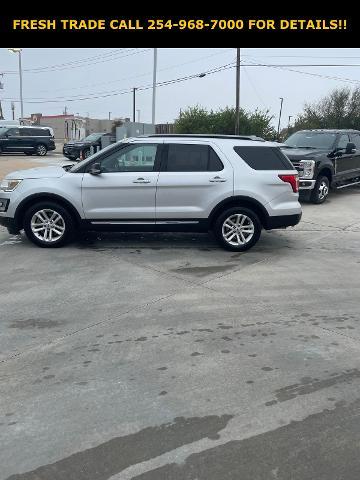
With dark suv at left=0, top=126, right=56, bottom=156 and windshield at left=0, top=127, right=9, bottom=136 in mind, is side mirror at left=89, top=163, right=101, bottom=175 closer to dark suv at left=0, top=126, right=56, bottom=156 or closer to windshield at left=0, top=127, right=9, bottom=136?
dark suv at left=0, top=126, right=56, bottom=156

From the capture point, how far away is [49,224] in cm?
744

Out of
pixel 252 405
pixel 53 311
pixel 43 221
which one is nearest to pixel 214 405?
pixel 252 405

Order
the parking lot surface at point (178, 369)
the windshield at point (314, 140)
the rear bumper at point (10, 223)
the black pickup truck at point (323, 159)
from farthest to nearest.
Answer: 1. the windshield at point (314, 140)
2. the black pickup truck at point (323, 159)
3. the rear bumper at point (10, 223)
4. the parking lot surface at point (178, 369)

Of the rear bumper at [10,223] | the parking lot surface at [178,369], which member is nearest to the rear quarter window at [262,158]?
the parking lot surface at [178,369]

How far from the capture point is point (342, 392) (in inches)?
136

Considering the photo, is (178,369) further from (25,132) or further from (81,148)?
(25,132)

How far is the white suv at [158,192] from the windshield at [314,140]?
238 inches

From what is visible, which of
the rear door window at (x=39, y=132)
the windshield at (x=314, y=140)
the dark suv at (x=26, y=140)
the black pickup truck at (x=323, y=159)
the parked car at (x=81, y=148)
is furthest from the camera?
the rear door window at (x=39, y=132)

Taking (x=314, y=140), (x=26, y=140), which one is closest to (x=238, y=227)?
(x=314, y=140)

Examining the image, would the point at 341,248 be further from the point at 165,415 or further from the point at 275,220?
the point at 165,415

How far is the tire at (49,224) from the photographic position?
289 inches

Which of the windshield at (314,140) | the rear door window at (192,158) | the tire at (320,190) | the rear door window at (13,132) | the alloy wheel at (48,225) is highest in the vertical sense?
the rear door window at (13,132)

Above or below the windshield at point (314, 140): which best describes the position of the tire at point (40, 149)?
below

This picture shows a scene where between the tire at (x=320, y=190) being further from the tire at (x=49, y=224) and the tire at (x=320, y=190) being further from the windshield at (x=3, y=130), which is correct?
the windshield at (x=3, y=130)
